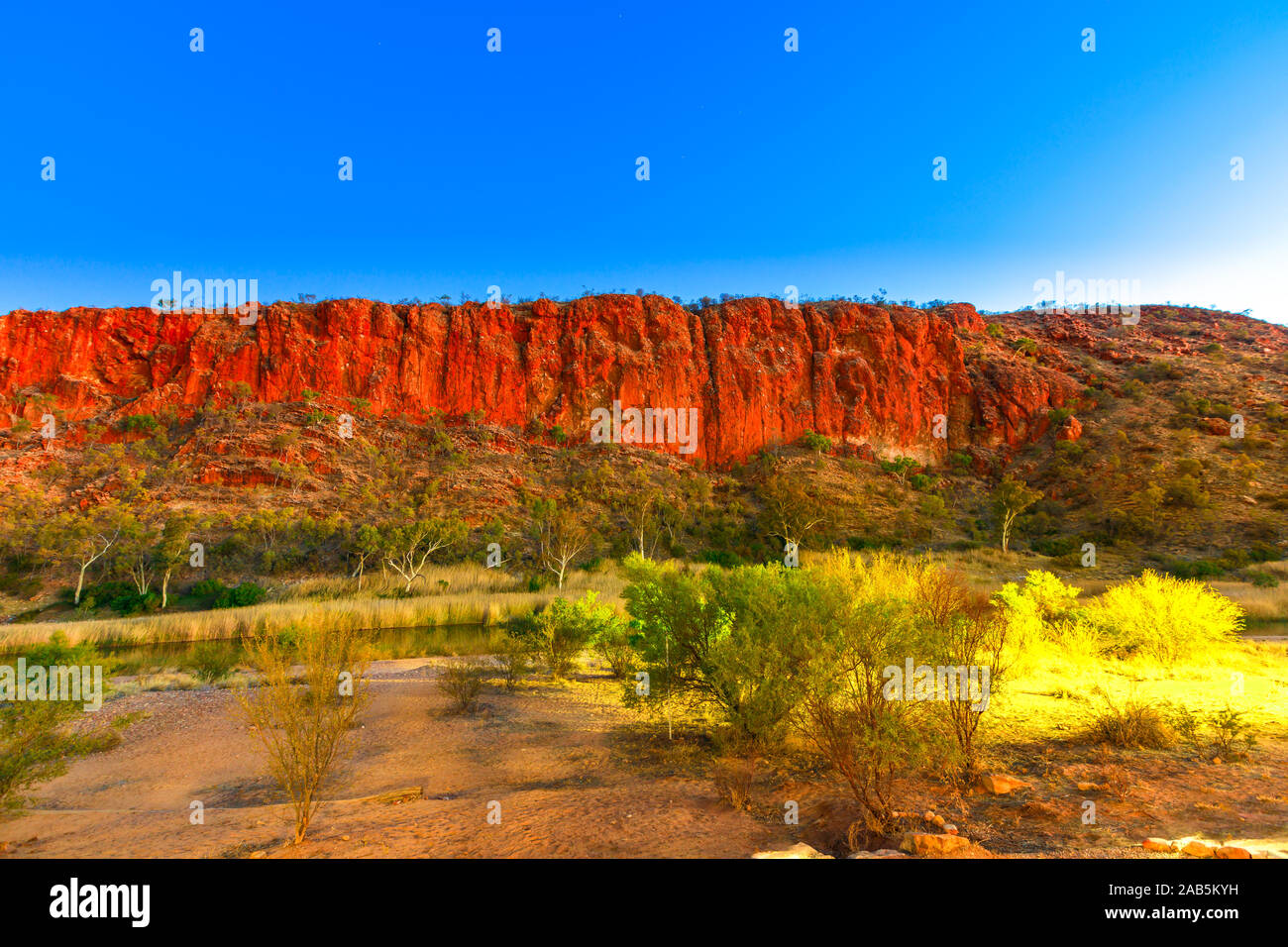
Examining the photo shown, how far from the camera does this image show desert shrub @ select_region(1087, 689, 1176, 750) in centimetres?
820

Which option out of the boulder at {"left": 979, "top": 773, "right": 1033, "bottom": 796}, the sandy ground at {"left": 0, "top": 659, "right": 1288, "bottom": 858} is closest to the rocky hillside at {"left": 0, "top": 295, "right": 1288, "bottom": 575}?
the sandy ground at {"left": 0, "top": 659, "right": 1288, "bottom": 858}

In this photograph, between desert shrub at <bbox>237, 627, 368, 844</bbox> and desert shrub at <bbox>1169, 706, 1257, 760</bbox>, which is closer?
desert shrub at <bbox>237, 627, 368, 844</bbox>

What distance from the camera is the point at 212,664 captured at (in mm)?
15977

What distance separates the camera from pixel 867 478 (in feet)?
166

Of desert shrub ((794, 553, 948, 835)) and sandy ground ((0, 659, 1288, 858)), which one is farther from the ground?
desert shrub ((794, 553, 948, 835))

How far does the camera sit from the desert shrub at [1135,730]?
8.20m

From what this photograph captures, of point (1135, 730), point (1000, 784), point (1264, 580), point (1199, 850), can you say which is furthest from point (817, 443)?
point (1199, 850)

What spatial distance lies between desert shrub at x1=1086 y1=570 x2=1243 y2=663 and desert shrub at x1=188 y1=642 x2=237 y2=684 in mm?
24181

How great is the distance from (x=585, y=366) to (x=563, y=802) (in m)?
52.9

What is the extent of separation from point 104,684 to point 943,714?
18.6 m

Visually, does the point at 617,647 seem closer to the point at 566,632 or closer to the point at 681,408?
the point at 566,632

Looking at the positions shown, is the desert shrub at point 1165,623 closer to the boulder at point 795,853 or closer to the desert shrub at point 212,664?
the boulder at point 795,853

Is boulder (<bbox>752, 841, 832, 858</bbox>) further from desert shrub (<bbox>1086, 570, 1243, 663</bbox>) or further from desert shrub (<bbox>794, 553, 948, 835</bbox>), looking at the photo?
desert shrub (<bbox>1086, 570, 1243, 663</bbox>)

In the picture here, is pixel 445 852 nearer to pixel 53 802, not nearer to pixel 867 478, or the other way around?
pixel 53 802
